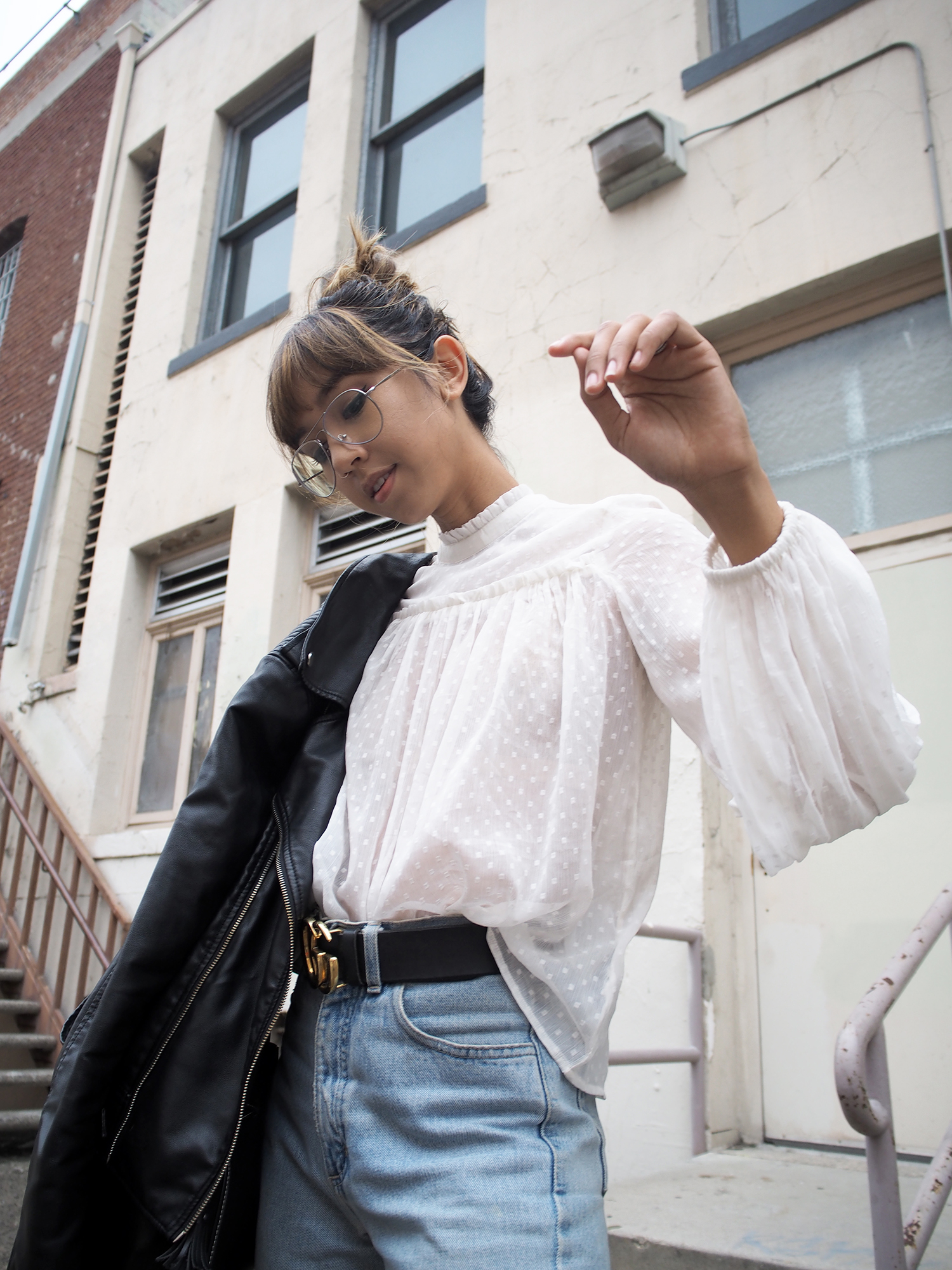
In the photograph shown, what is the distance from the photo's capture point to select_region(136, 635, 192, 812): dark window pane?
19.4 ft

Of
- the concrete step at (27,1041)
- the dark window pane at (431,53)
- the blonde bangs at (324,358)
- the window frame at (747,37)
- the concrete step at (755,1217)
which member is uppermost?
the dark window pane at (431,53)

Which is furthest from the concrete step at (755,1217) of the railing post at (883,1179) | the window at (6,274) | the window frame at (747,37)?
the window at (6,274)

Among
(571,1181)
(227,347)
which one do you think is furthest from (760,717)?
(227,347)

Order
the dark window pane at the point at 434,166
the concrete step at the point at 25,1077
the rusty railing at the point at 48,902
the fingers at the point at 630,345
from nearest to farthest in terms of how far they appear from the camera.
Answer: the fingers at the point at 630,345 → the concrete step at the point at 25,1077 → the rusty railing at the point at 48,902 → the dark window pane at the point at 434,166

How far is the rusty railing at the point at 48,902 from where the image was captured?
17.1ft

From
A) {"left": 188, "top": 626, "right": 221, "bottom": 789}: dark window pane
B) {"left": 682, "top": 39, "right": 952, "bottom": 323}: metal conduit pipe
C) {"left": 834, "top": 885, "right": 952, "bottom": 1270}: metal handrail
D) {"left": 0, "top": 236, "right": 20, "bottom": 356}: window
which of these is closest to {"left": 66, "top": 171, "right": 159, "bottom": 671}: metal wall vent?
{"left": 188, "top": 626, "right": 221, "bottom": 789}: dark window pane

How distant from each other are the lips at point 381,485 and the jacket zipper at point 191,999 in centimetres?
51

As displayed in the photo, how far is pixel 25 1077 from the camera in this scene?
171 inches

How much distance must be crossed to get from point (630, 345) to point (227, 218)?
6.93 metres

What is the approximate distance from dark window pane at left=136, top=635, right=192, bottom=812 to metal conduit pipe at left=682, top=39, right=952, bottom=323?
4368 mm

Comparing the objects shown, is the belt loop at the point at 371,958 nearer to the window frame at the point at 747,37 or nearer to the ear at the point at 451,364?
the ear at the point at 451,364

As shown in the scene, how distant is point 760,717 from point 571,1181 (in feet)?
1.69

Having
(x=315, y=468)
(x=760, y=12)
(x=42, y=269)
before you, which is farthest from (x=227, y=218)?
(x=315, y=468)

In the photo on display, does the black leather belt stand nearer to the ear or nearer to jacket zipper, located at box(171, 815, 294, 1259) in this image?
jacket zipper, located at box(171, 815, 294, 1259)
